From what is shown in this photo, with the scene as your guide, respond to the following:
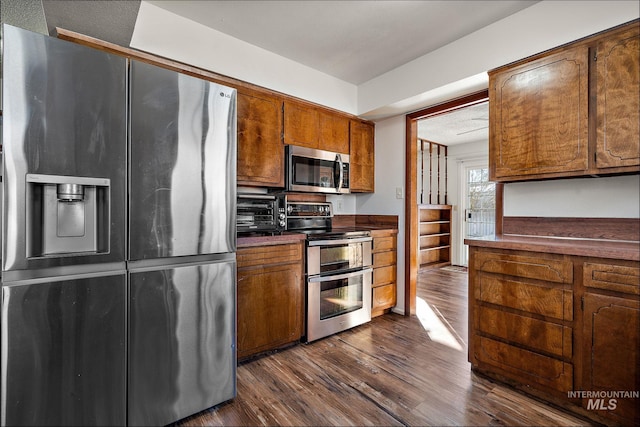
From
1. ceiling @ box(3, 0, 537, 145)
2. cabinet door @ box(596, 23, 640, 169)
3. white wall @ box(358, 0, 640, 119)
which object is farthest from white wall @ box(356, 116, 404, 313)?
cabinet door @ box(596, 23, 640, 169)

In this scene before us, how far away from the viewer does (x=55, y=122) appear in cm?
133

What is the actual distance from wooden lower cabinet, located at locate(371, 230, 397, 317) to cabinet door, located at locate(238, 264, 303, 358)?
966 mm

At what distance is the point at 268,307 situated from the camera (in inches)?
95.5

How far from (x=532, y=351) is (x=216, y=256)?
6.60ft

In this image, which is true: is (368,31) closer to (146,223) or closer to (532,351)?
(146,223)

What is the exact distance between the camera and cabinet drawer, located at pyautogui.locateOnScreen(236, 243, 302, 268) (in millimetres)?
2295

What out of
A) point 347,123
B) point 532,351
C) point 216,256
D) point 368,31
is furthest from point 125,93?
point 532,351

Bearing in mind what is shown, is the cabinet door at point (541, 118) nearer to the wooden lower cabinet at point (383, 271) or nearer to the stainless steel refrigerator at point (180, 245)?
the wooden lower cabinet at point (383, 271)

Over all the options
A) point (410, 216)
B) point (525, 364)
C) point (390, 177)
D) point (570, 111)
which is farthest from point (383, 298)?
point (570, 111)

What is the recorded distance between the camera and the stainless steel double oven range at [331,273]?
2.70 m

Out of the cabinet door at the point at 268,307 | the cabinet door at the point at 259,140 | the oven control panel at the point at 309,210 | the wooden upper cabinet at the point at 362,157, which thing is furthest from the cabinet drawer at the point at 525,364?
the cabinet door at the point at 259,140

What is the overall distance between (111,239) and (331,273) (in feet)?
5.93

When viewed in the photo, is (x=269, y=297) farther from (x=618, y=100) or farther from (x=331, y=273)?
(x=618, y=100)

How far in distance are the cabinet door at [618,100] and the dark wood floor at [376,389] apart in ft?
5.05
